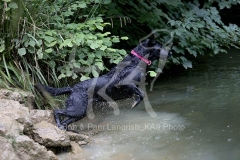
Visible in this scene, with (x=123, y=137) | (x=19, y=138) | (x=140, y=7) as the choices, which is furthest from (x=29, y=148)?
(x=140, y=7)

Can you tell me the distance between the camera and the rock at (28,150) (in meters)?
3.19

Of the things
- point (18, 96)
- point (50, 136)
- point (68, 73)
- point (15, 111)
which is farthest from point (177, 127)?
point (18, 96)

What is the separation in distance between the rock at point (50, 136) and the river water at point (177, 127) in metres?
0.15

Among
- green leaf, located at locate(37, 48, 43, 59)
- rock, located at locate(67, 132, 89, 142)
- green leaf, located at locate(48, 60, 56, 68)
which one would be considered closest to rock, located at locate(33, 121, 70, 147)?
rock, located at locate(67, 132, 89, 142)

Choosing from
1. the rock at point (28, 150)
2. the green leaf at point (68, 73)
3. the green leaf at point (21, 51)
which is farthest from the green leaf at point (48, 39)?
the rock at point (28, 150)

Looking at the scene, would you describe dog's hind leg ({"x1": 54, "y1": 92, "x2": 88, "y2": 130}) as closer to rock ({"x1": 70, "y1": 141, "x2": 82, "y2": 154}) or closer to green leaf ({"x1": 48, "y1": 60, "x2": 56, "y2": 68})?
rock ({"x1": 70, "y1": 141, "x2": 82, "y2": 154})

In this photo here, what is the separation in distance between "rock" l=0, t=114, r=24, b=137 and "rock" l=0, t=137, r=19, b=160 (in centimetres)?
10

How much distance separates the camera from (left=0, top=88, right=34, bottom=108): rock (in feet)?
14.1

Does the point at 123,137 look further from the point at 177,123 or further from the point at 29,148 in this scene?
the point at 29,148

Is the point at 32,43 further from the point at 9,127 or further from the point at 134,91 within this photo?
the point at 9,127

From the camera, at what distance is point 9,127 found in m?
3.30

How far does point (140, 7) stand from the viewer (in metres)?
6.63

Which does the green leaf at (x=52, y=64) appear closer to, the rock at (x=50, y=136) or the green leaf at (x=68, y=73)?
the green leaf at (x=68, y=73)

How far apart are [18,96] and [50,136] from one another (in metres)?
0.98
